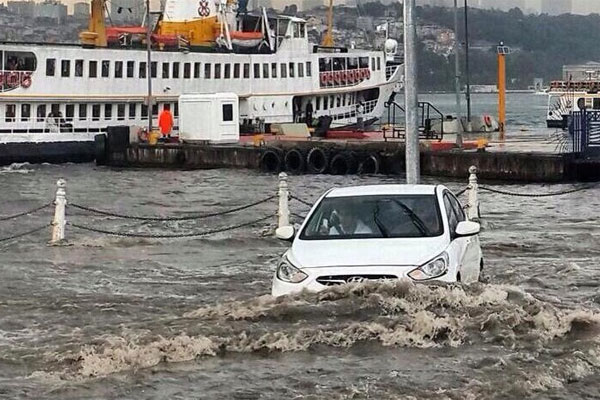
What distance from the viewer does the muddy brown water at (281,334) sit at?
9836 mm

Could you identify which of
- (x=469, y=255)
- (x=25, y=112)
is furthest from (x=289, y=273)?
(x=25, y=112)

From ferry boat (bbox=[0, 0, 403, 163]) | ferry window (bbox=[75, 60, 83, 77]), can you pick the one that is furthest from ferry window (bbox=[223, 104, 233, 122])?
ferry window (bbox=[75, 60, 83, 77])

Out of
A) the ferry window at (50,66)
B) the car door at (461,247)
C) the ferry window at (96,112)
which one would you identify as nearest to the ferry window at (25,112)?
the ferry window at (50,66)

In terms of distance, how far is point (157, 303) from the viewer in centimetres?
1473

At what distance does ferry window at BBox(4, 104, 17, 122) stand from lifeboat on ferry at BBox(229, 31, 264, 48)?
15.6 metres

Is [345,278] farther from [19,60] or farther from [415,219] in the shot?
[19,60]

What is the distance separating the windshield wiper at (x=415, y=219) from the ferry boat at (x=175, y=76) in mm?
38729

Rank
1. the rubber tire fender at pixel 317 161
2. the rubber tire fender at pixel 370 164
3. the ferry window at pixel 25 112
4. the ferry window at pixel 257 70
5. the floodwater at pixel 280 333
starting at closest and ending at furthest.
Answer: the floodwater at pixel 280 333, the rubber tire fender at pixel 370 164, the rubber tire fender at pixel 317 161, the ferry window at pixel 25 112, the ferry window at pixel 257 70

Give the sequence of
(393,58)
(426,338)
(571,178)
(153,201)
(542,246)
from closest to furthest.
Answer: (426,338)
(542,246)
(153,201)
(571,178)
(393,58)

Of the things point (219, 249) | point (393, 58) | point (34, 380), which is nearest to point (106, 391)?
point (34, 380)

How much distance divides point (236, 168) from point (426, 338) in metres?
35.4

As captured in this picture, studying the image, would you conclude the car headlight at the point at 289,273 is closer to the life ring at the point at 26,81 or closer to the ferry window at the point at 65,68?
the life ring at the point at 26,81

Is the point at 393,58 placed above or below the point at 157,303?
above

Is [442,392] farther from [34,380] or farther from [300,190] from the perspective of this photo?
[300,190]
